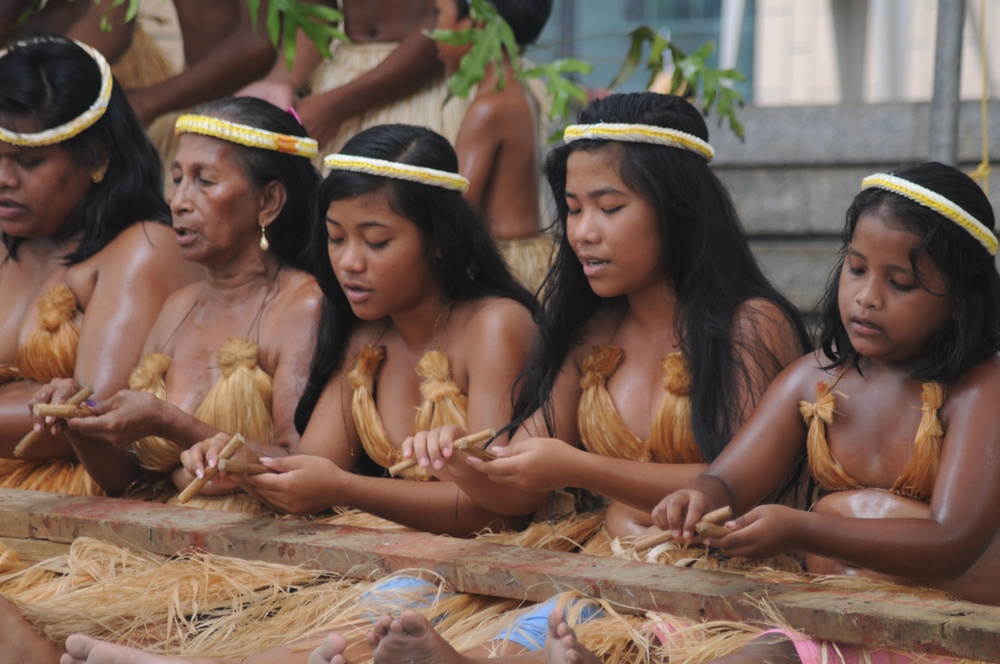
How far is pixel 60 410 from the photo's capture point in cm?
280

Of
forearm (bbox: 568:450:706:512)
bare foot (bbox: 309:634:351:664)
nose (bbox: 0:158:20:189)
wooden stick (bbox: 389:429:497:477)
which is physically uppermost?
nose (bbox: 0:158:20:189)

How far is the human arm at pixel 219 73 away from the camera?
4.76 metres

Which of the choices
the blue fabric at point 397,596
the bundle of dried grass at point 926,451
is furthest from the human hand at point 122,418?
the bundle of dried grass at point 926,451

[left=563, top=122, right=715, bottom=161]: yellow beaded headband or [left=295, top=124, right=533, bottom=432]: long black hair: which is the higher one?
[left=563, top=122, right=715, bottom=161]: yellow beaded headband

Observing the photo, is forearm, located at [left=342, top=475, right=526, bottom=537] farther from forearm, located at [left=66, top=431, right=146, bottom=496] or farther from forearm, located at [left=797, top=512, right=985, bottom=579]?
forearm, located at [left=797, top=512, right=985, bottom=579]

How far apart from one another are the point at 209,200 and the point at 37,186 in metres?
0.57

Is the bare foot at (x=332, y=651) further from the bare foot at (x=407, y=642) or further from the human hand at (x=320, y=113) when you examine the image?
the human hand at (x=320, y=113)

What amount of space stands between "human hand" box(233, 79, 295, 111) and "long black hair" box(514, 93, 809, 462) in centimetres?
189

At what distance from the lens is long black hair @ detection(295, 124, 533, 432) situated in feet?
9.59

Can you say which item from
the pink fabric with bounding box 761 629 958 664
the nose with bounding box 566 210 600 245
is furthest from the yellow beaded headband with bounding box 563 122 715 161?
the pink fabric with bounding box 761 629 958 664

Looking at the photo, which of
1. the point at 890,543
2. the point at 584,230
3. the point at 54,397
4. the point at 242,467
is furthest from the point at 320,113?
the point at 890,543

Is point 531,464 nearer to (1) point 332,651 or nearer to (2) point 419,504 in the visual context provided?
(2) point 419,504

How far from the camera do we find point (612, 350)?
2.81 meters

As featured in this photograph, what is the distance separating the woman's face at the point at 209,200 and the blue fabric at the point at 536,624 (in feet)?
4.62
